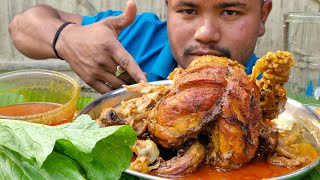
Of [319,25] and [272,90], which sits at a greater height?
[272,90]

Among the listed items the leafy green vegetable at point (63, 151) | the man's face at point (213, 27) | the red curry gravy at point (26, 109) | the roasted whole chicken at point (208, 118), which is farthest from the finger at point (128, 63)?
the leafy green vegetable at point (63, 151)

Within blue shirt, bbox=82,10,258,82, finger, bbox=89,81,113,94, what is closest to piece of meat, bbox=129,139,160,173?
finger, bbox=89,81,113,94

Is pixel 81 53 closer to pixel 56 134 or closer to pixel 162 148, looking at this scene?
pixel 162 148

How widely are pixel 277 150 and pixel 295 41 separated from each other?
3992 mm

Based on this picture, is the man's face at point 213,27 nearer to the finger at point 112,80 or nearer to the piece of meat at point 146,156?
the finger at point 112,80

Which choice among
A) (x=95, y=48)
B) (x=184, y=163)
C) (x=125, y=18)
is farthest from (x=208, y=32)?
(x=184, y=163)

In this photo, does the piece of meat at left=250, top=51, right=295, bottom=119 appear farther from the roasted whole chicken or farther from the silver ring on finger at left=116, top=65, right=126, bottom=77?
the silver ring on finger at left=116, top=65, right=126, bottom=77

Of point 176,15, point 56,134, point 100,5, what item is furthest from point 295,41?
point 56,134

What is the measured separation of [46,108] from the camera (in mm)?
2037

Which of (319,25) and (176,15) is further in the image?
(319,25)

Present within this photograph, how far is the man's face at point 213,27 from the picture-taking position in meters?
2.54

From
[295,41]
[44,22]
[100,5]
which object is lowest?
[295,41]

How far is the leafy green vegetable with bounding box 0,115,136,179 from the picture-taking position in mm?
1227

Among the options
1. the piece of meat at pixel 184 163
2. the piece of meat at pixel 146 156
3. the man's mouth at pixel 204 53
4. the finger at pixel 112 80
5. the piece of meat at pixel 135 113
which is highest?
the piece of meat at pixel 135 113
